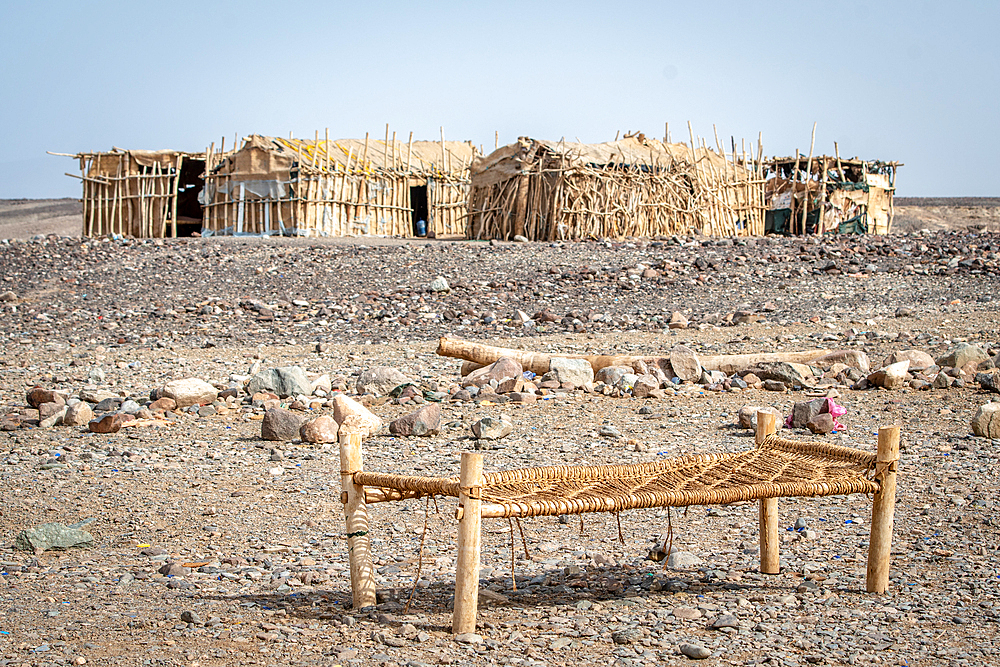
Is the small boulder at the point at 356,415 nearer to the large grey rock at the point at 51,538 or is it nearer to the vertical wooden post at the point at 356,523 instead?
the large grey rock at the point at 51,538

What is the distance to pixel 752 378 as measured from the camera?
702cm

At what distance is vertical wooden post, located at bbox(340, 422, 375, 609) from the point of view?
2.99 meters

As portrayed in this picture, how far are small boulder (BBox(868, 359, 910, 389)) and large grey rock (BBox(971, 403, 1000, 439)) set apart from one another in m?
1.25

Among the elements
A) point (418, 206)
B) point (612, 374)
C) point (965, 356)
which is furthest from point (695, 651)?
point (418, 206)

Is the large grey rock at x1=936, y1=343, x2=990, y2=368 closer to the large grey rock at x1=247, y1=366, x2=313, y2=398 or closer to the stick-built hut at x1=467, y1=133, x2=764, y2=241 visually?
the large grey rock at x1=247, y1=366, x2=313, y2=398

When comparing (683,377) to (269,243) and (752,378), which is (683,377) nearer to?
(752,378)

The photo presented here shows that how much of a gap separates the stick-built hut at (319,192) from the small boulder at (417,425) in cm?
1437

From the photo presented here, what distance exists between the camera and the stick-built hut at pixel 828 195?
2156cm

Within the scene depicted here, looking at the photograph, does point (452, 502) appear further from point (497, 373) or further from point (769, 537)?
point (497, 373)

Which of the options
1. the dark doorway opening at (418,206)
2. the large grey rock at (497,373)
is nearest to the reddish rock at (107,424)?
the large grey rock at (497,373)

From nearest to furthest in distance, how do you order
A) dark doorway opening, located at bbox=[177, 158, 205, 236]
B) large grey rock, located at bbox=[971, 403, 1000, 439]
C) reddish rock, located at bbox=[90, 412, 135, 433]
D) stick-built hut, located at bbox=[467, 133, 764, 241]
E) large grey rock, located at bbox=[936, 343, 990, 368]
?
large grey rock, located at bbox=[971, 403, 1000, 439], reddish rock, located at bbox=[90, 412, 135, 433], large grey rock, located at bbox=[936, 343, 990, 368], stick-built hut, located at bbox=[467, 133, 764, 241], dark doorway opening, located at bbox=[177, 158, 205, 236]

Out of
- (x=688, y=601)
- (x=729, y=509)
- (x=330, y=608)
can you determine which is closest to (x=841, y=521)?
(x=729, y=509)

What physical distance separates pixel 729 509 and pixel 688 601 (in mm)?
1204

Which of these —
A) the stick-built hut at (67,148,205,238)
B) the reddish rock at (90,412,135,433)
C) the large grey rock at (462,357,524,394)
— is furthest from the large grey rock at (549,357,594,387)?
the stick-built hut at (67,148,205,238)
